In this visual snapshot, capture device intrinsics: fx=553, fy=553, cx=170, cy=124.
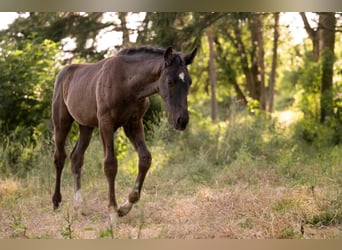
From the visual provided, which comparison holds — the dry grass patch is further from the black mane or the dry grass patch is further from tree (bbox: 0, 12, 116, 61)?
tree (bbox: 0, 12, 116, 61)

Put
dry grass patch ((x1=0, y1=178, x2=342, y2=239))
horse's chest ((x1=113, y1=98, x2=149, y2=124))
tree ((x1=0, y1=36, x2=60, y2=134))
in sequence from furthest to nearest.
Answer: tree ((x1=0, y1=36, x2=60, y2=134)), horse's chest ((x1=113, y1=98, x2=149, y2=124)), dry grass patch ((x1=0, y1=178, x2=342, y2=239))

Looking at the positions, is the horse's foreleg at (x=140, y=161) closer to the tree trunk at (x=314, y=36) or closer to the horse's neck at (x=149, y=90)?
the horse's neck at (x=149, y=90)

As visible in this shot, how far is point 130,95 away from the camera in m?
4.45

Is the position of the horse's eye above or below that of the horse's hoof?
above

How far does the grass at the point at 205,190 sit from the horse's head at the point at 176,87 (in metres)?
0.76

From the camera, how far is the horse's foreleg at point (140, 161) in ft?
14.7

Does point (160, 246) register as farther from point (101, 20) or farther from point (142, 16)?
point (101, 20)

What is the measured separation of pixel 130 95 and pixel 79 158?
3.36 ft

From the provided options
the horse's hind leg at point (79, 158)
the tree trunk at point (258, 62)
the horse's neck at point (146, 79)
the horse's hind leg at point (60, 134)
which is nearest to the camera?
the horse's neck at point (146, 79)

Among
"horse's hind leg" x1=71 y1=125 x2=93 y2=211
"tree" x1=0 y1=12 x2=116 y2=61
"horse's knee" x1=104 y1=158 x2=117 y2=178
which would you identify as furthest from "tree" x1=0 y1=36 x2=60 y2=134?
"horse's knee" x1=104 y1=158 x2=117 y2=178

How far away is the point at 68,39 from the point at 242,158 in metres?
3.19

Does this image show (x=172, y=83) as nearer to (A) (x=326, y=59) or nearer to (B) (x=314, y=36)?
(A) (x=326, y=59)

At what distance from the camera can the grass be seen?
13.5 ft

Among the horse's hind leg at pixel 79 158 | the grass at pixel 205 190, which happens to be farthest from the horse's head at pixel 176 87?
the horse's hind leg at pixel 79 158
